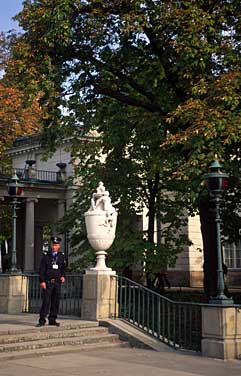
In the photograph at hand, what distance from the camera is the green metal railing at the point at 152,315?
13.6 m

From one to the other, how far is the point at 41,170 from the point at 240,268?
1474cm

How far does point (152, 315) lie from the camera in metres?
13.7

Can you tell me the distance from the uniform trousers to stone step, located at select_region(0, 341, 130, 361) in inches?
45.7

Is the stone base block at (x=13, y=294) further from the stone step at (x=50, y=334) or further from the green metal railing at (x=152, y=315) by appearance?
the stone step at (x=50, y=334)

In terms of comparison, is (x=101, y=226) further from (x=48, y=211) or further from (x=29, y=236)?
(x=48, y=211)

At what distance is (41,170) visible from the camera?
1526 inches

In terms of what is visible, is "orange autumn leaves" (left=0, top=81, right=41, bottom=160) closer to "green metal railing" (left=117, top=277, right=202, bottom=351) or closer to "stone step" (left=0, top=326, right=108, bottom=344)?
"green metal railing" (left=117, top=277, right=202, bottom=351)

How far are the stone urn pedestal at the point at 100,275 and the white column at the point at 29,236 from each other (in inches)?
814

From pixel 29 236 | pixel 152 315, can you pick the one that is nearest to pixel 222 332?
pixel 152 315

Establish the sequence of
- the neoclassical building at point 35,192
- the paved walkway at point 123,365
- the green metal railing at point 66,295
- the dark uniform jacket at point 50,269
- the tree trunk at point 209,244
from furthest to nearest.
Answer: the neoclassical building at point 35,192, the tree trunk at point 209,244, the green metal railing at point 66,295, the dark uniform jacket at point 50,269, the paved walkway at point 123,365

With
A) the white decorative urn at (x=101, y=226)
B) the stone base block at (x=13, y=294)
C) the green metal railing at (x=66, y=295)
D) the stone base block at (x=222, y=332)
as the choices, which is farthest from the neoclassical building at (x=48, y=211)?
the stone base block at (x=222, y=332)

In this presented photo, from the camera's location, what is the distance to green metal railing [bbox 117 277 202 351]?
1361cm

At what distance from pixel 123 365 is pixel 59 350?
2046 mm

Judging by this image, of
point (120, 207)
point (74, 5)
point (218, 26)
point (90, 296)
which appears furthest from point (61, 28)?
point (120, 207)
